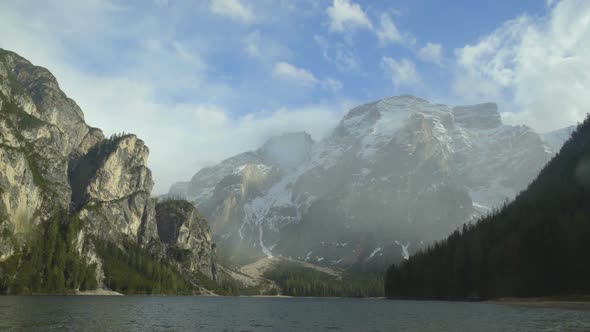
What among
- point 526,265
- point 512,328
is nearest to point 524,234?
point 526,265

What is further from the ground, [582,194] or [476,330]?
[582,194]

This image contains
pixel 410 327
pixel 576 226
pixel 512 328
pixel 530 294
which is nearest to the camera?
pixel 512 328

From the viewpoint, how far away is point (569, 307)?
12350 cm

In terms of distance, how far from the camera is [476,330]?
239 feet

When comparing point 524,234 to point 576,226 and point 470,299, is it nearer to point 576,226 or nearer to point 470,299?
point 576,226

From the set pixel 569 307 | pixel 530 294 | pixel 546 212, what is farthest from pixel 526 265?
pixel 569 307

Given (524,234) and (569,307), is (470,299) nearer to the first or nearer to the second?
(524,234)

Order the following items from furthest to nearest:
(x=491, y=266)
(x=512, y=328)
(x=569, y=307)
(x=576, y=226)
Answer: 1. (x=491, y=266)
2. (x=576, y=226)
3. (x=569, y=307)
4. (x=512, y=328)

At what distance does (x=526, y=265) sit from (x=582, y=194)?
154ft

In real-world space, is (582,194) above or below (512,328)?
above

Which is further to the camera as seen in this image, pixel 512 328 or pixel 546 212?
pixel 546 212

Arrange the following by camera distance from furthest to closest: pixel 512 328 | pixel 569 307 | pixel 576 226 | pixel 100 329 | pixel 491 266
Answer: pixel 491 266 → pixel 576 226 → pixel 569 307 → pixel 512 328 → pixel 100 329

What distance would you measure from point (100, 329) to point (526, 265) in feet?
473

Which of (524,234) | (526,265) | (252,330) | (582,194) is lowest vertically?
(252,330)
